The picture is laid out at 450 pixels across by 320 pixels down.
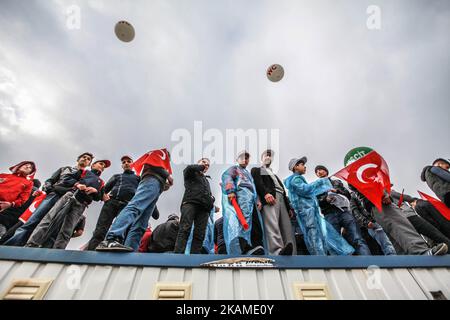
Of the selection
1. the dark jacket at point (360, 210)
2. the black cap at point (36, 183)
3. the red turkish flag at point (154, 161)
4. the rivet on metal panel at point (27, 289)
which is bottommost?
the rivet on metal panel at point (27, 289)

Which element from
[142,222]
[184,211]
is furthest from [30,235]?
[184,211]

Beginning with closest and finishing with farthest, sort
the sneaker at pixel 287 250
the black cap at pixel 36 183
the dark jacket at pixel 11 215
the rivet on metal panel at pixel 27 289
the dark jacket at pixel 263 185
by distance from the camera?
the rivet on metal panel at pixel 27 289, the sneaker at pixel 287 250, the dark jacket at pixel 263 185, the dark jacket at pixel 11 215, the black cap at pixel 36 183

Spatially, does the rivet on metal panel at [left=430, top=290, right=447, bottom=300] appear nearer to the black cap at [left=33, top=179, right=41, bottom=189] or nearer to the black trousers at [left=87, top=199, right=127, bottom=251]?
the black trousers at [left=87, top=199, right=127, bottom=251]

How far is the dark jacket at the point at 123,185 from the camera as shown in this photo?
4.40 m

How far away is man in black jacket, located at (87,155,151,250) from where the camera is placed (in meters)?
4.00

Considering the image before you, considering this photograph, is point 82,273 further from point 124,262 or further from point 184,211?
point 184,211

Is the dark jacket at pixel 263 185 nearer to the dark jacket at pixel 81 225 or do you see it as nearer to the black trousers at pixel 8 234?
the dark jacket at pixel 81 225

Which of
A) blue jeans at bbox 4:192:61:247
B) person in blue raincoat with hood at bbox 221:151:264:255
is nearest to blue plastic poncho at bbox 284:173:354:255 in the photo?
person in blue raincoat with hood at bbox 221:151:264:255

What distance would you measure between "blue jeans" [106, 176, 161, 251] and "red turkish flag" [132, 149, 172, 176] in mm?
290

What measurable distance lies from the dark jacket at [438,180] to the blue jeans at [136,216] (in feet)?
16.3

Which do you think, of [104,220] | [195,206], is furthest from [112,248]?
[195,206]

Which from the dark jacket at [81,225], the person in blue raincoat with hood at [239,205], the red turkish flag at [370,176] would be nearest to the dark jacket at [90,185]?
the dark jacket at [81,225]
